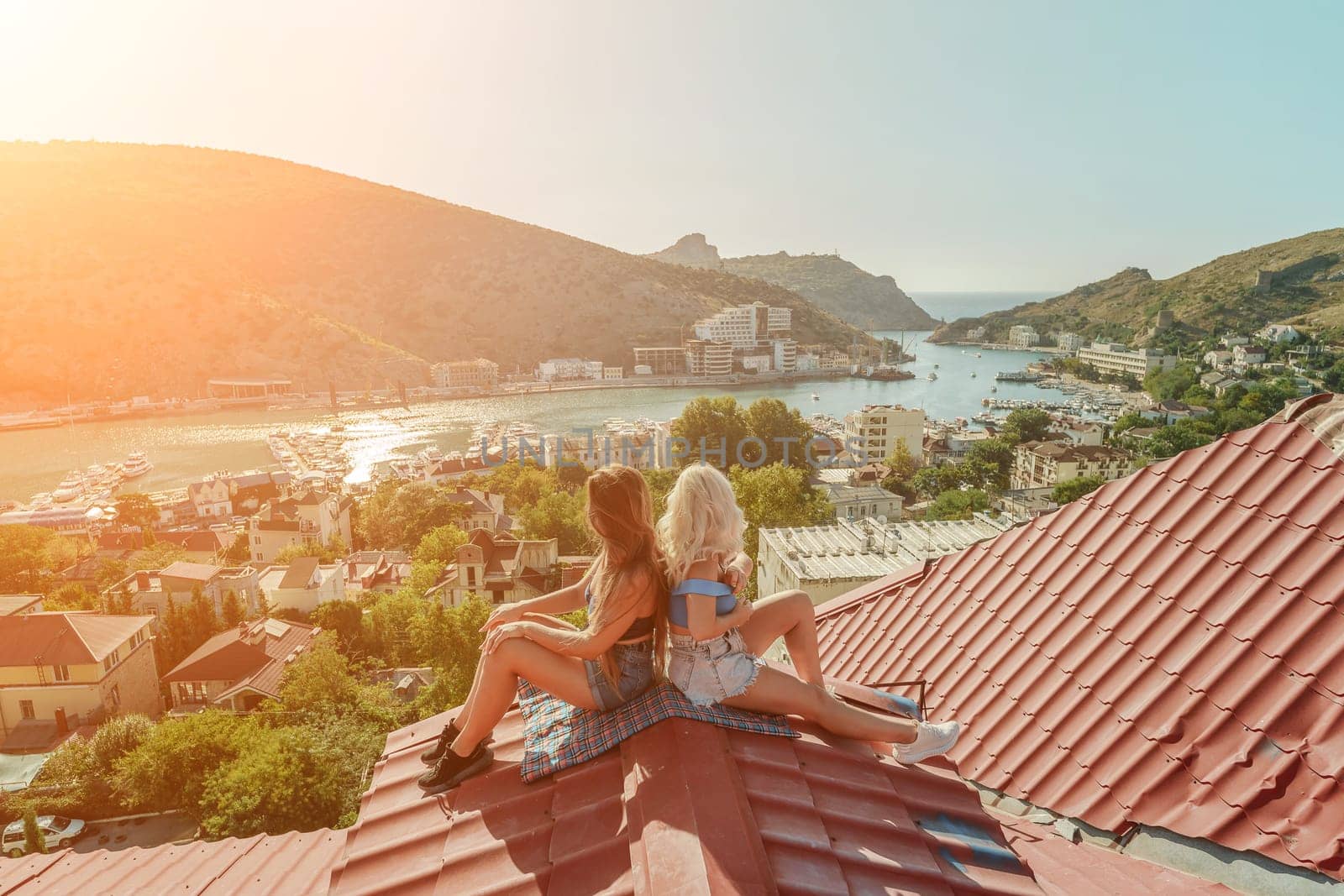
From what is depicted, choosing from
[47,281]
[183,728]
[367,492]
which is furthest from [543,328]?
[183,728]

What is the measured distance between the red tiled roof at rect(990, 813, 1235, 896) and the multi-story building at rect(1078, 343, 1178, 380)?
72085 millimetres

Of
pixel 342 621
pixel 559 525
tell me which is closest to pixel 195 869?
pixel 342 621

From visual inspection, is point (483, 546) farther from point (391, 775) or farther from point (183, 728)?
point (391, 775)

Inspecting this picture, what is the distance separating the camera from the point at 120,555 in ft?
80.2

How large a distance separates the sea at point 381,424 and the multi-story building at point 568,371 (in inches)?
196

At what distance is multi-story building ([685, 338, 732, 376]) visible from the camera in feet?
241

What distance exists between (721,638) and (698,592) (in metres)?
0.14

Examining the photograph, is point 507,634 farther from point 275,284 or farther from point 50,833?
point 275,284

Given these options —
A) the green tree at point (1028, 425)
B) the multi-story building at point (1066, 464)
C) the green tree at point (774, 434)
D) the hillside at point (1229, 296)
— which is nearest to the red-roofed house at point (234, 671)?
the green tree at point (774, 434)

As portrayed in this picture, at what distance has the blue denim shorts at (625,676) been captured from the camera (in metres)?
1.83

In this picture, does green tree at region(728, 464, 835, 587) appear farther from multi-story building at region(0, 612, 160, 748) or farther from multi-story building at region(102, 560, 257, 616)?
multi-story building at region(0, 612, 160, 748)

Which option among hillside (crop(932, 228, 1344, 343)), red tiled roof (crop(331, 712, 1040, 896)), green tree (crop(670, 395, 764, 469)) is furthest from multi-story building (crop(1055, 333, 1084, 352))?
red tiled roof (crop(331, 712, 1040, 896))

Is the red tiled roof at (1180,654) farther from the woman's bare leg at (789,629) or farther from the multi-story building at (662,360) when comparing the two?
the multi-story building at (662,360)

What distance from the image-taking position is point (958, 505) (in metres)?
25.2
